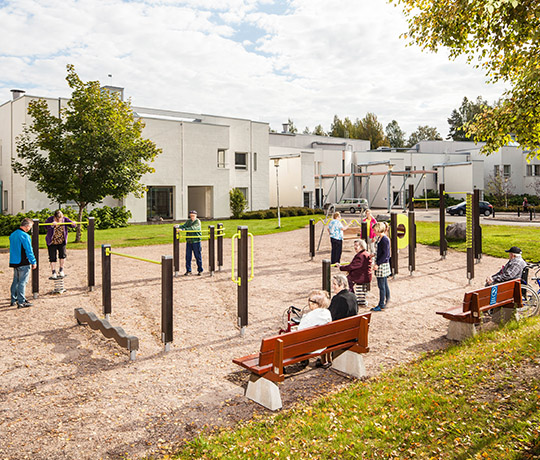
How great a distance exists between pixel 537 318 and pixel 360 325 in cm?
414

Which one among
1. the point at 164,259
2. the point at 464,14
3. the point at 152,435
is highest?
the point at 464,14

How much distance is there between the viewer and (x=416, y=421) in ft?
16.5

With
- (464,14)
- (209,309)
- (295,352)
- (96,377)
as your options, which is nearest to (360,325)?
(295,352)

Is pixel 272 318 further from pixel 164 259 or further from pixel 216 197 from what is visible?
pixel 216 197

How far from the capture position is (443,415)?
5.11 meters

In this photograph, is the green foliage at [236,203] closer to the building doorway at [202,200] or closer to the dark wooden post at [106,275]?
the building doorway at [202,200]

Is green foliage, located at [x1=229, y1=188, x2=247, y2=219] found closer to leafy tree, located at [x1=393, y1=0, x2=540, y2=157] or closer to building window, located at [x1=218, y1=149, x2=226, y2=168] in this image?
building window, located at [x1=218, y1=149, x2=226, y2=168]

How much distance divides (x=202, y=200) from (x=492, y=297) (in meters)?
32.2

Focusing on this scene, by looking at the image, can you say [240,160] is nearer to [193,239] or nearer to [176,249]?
[176,249]

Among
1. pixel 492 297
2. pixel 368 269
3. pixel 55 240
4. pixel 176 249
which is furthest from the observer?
pixel 176 249

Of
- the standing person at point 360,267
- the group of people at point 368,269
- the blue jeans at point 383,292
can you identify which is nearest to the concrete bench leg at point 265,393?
the group of people at point 368,269

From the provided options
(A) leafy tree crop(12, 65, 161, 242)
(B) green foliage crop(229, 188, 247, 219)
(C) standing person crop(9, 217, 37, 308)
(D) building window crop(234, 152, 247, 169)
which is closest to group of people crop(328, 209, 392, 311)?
(C) standing person crop(9, 217, 37, 308)

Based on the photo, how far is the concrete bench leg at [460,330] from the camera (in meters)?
8.14

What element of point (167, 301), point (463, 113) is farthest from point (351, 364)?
point (463, 113)
